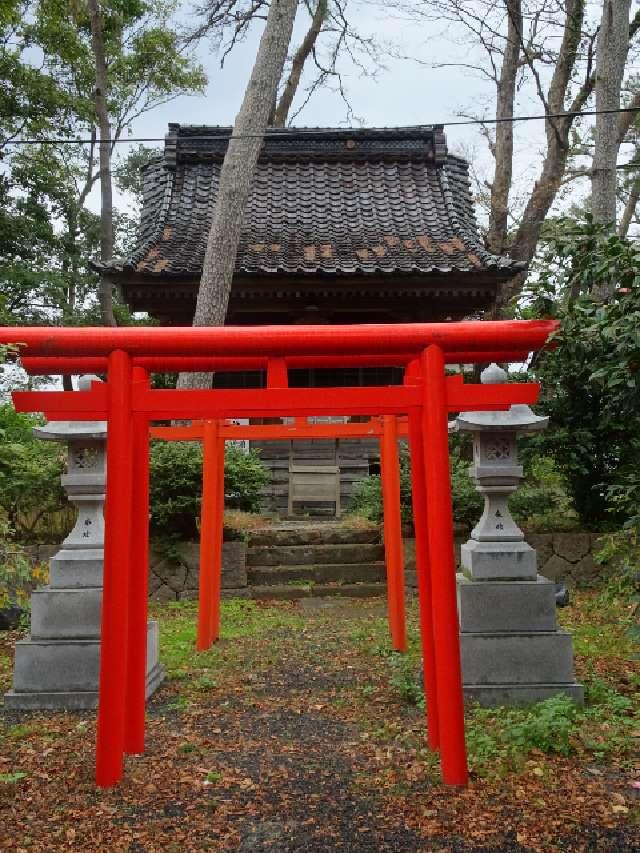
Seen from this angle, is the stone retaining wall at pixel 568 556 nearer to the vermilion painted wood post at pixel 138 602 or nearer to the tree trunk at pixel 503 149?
the vermilion painted wood post at pixel 138 602

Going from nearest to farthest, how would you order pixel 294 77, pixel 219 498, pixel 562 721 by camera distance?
1. pixel 562 721
2. pixel 219 498
3. pixel 294 77

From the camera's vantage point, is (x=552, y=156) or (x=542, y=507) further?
(x=552, y=156)

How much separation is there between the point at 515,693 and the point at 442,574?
1.74m

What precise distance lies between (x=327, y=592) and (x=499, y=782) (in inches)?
208

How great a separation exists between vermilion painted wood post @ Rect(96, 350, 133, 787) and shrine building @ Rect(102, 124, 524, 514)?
727cm

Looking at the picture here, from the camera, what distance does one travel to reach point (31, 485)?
7.87 metres

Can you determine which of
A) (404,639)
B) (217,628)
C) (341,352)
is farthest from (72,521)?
(341,352)

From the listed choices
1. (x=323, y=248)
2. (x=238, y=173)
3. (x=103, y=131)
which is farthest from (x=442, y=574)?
(x=103, y=131)

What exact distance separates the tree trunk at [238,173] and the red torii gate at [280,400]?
16.9 ft

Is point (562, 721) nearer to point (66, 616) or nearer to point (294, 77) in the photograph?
point (66, 616)

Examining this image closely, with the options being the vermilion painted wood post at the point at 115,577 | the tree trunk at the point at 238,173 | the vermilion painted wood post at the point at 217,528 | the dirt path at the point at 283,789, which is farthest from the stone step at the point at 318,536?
the vermilion painted wood post at the point at 115,577

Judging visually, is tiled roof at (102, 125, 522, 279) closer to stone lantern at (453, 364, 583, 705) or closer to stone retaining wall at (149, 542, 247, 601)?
stone retaining wall at (149, 542, 247, 601)

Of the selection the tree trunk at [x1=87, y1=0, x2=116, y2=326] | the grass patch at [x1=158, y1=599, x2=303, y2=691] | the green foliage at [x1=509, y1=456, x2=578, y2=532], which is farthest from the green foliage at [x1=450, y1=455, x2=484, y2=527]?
the tree trunk at [x1=87, y1=0, x2=116, y2=326]

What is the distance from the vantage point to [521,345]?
333cm
